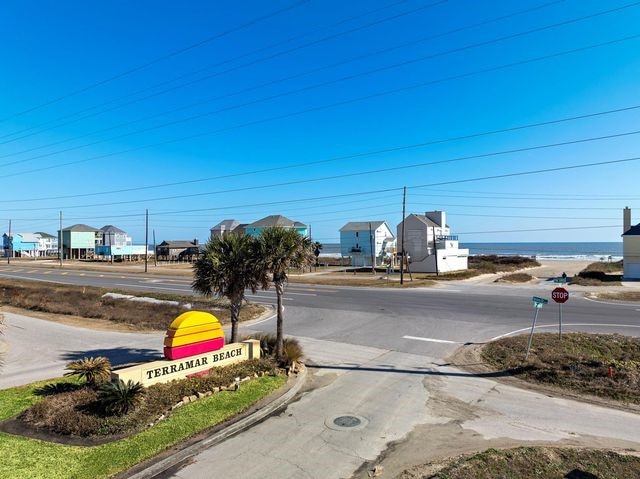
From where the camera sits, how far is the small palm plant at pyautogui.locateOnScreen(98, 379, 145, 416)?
9133mm

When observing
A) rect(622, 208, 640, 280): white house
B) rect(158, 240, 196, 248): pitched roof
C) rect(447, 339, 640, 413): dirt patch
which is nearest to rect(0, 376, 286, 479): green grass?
rect(447, 339, 640, 413): dirt patch

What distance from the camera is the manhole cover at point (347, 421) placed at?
941 centimetres

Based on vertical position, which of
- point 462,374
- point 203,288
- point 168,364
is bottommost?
point 462,374

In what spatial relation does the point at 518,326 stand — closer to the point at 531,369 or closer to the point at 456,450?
the point at 531,369

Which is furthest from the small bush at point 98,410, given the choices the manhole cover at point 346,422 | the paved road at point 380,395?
the manhole cover at point 346,422

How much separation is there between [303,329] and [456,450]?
1297 cm

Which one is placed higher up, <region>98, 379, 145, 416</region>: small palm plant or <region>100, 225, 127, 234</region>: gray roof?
<region>100, 225, 127, 234</region>: gray roof

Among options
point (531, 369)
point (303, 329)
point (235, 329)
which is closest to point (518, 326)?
point (531, 369)

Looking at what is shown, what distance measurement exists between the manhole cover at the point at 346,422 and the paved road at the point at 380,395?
0.05 metres

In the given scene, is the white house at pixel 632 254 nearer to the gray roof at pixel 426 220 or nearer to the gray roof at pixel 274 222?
the gray roof at pixel 426 220

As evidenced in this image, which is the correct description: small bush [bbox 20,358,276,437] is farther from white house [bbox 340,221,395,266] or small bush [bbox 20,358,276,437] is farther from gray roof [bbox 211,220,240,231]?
gray roof [bbox 211,220,240,231]

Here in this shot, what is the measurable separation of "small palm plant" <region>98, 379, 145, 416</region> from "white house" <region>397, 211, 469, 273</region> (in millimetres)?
58195

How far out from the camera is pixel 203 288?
1454 cm

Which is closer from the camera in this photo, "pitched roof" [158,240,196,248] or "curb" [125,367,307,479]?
"curb" [125,367,307,479]
